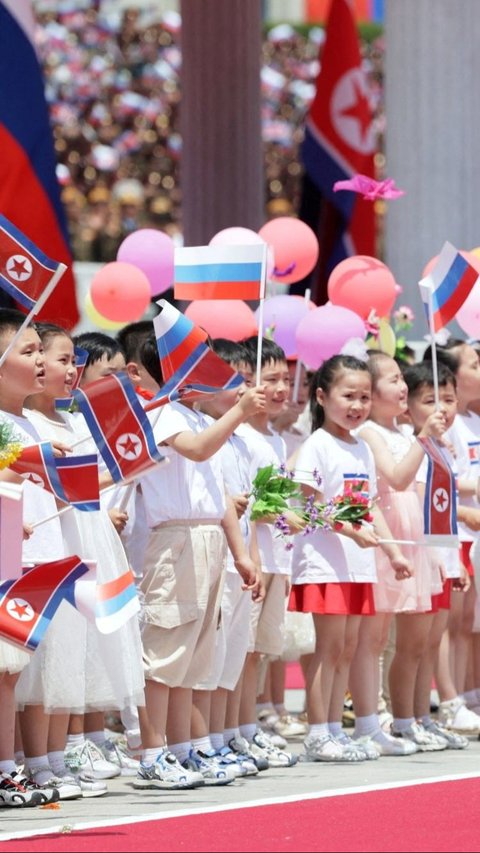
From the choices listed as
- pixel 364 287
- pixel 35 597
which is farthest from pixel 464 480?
pixel 35 597

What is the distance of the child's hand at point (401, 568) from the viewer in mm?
7168

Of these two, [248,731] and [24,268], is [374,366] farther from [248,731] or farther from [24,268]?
[24,268]

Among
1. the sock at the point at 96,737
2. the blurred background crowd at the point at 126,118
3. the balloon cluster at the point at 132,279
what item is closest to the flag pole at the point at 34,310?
the sock at the point at 96,737

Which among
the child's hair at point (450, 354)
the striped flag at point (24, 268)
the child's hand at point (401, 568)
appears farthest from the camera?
the child's hair at point (450, 354)

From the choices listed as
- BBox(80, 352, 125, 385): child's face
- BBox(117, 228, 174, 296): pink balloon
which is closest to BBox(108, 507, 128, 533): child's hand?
BBox(80, 352, 125, 385): child's face

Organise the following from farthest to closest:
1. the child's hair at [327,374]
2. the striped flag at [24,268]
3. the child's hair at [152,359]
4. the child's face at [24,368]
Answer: the child's hair at [327,374] < the child's hair at [152,359] < the striped flag at [24,268] < the child's face at [24,368]

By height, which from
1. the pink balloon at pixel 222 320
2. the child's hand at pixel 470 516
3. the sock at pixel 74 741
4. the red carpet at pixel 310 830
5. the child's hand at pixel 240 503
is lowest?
the red carpet at pixel 310 830

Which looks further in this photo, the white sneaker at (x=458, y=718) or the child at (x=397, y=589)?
the white sneaker at (x=458, y=718)

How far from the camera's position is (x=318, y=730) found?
7.15 meters

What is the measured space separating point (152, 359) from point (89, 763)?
1.50 meters

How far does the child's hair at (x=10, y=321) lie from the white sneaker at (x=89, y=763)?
4.95 ft

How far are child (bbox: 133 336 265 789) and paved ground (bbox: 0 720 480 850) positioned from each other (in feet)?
0.56

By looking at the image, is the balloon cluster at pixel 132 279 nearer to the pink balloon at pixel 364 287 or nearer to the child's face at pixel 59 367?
the pink balloon at pixel 364 287

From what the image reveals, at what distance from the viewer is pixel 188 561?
6.37m
